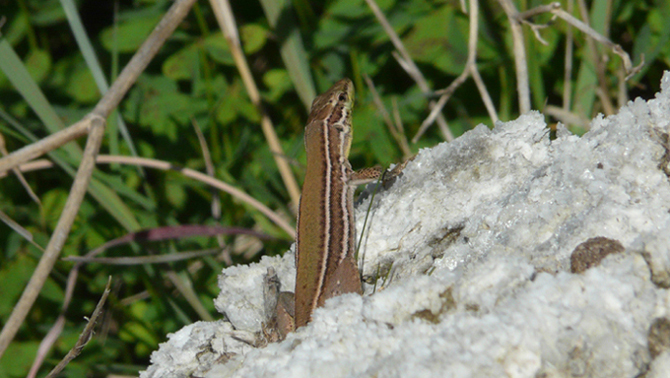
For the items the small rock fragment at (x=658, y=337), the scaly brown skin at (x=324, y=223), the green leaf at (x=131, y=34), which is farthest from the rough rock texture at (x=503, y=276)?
the green leaf at (x=131, y=34)

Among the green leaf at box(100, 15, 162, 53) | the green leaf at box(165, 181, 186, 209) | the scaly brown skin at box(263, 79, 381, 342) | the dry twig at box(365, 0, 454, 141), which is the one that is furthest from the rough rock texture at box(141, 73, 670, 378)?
the green leaf at box(100, 15, 162, 53)

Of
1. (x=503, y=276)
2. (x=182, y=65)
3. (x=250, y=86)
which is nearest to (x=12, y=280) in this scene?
(x=182, y=65)

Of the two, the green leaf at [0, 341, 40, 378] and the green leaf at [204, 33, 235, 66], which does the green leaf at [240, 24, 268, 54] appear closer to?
the green leaf at [204, 33, 235, 66]

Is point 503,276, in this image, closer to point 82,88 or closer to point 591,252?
point 591,252

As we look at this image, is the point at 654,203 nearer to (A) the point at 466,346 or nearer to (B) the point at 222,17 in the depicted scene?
(A) the point at 466,346

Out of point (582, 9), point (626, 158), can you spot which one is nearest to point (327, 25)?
point (582, 9)
